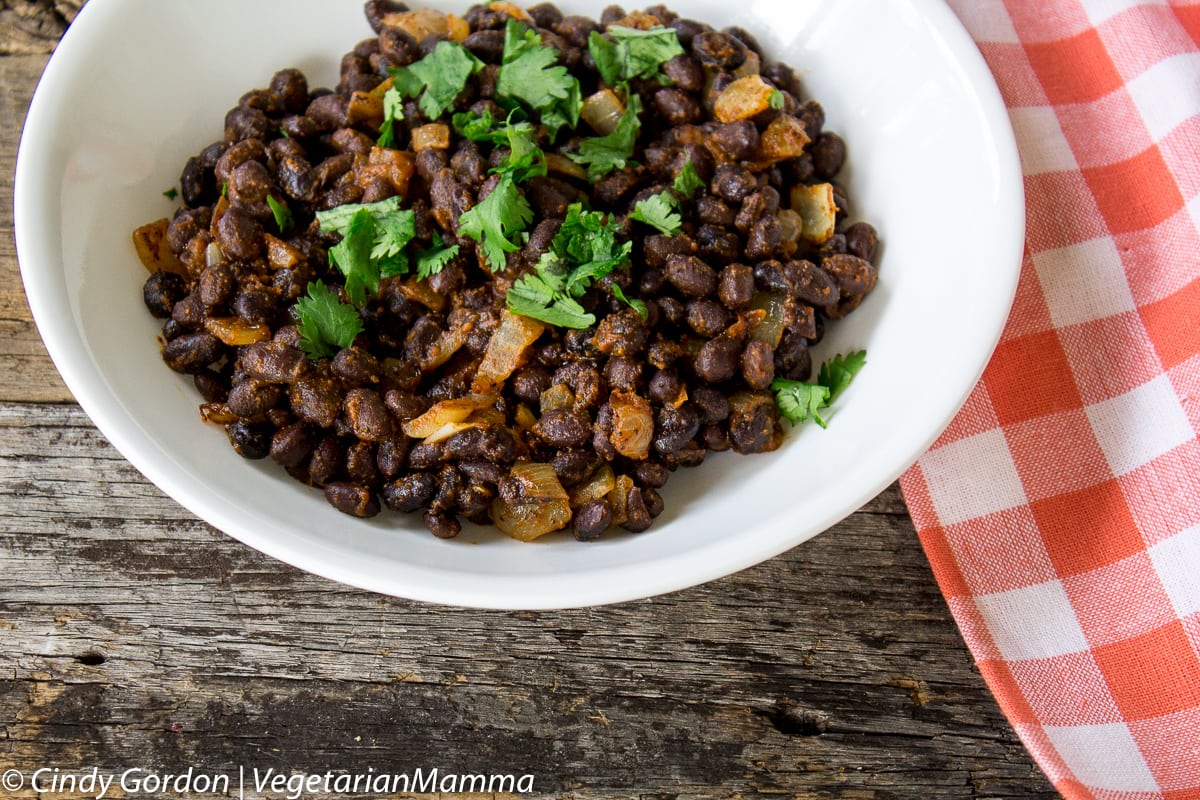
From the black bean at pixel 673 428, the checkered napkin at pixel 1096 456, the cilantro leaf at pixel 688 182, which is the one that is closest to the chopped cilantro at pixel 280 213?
the cilantro leaf at pixel 688 182

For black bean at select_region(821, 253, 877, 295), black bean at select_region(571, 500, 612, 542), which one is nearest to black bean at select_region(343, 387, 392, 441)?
black bean at select_region(571, 500, 612, 542)

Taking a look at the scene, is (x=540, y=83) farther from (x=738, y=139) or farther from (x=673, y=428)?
(x=673, y=428)

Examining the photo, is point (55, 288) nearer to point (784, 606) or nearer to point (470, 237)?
point (470, 237)

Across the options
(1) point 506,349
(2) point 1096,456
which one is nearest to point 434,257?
(1) point 506,349

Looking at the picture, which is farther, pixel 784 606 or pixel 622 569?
pixel 784 606

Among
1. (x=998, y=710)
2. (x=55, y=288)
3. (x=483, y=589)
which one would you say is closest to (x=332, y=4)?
(x=55, y=288)

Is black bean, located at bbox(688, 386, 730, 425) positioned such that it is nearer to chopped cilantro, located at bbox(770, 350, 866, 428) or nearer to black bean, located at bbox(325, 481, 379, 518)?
chopped cilantro, located at bbox(770, 350, 866, 428)

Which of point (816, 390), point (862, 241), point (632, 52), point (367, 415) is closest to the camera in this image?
point (367, 415)
